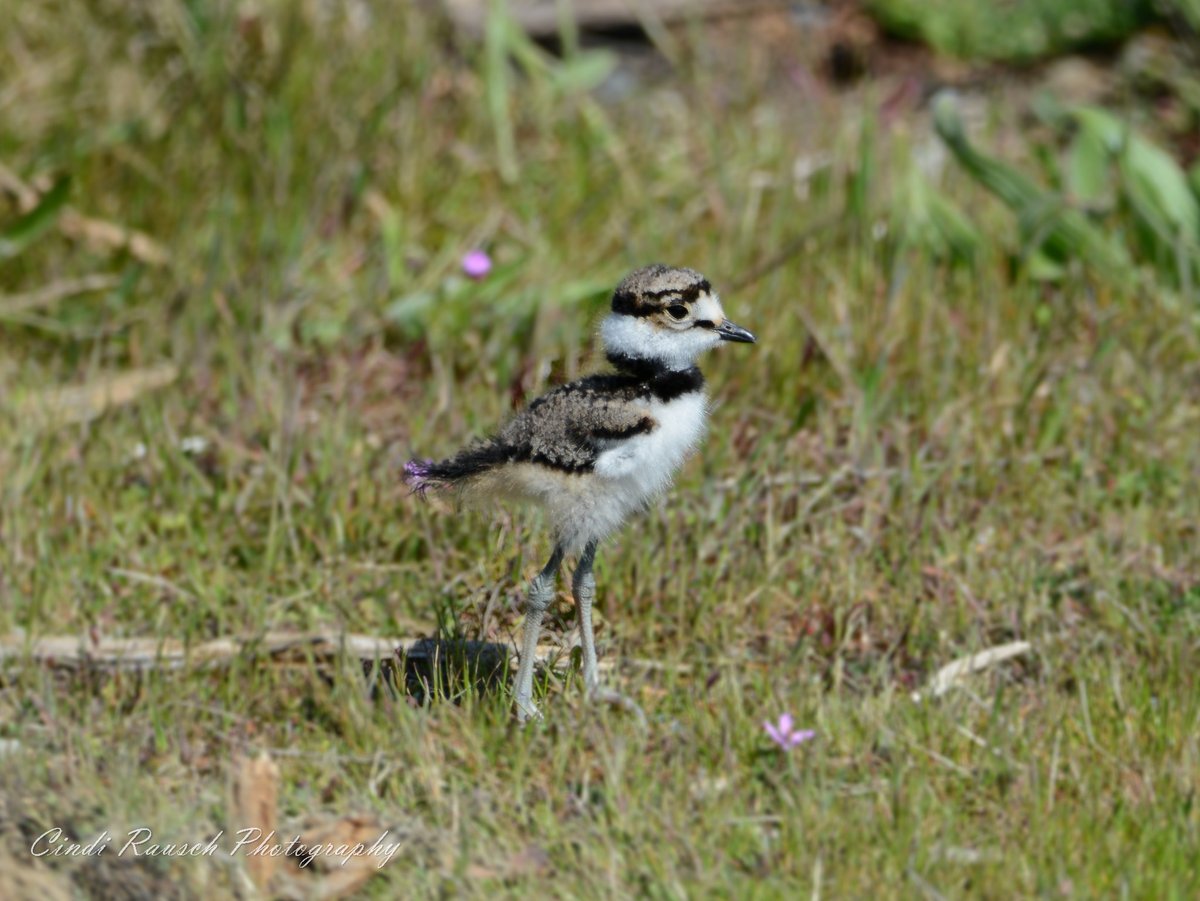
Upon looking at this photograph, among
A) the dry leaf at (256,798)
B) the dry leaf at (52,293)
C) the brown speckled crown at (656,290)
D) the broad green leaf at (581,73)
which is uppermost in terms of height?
the broad green leaf at (581,73)

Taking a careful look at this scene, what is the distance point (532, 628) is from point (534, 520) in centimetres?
39

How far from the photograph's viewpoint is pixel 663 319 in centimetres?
379

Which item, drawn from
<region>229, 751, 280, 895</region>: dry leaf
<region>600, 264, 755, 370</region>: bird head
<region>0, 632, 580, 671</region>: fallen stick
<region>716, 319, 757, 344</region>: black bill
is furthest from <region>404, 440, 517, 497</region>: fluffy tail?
<region>229, 751, 280, 895</region>: dry leaf

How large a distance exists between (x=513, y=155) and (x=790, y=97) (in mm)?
1411

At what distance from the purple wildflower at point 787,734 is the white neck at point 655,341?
2.77ft

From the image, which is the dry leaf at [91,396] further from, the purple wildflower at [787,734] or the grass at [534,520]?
the purple wildflower at [787,734]

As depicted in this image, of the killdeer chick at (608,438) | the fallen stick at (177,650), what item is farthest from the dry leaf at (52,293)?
the killdeer chick at (608,438)

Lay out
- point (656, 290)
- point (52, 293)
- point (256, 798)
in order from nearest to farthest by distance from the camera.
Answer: point (256, 798) → point (656, 290) → point (52, 293)

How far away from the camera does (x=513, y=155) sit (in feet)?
Result: 23.0

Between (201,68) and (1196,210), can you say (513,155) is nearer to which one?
(201,68)

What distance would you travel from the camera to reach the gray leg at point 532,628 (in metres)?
3.77

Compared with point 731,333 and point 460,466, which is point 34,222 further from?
point 731,333

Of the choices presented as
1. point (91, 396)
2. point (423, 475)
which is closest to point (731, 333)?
point (423, 475)

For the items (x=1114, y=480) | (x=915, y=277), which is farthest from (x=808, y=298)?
(x=1114, y=480)
